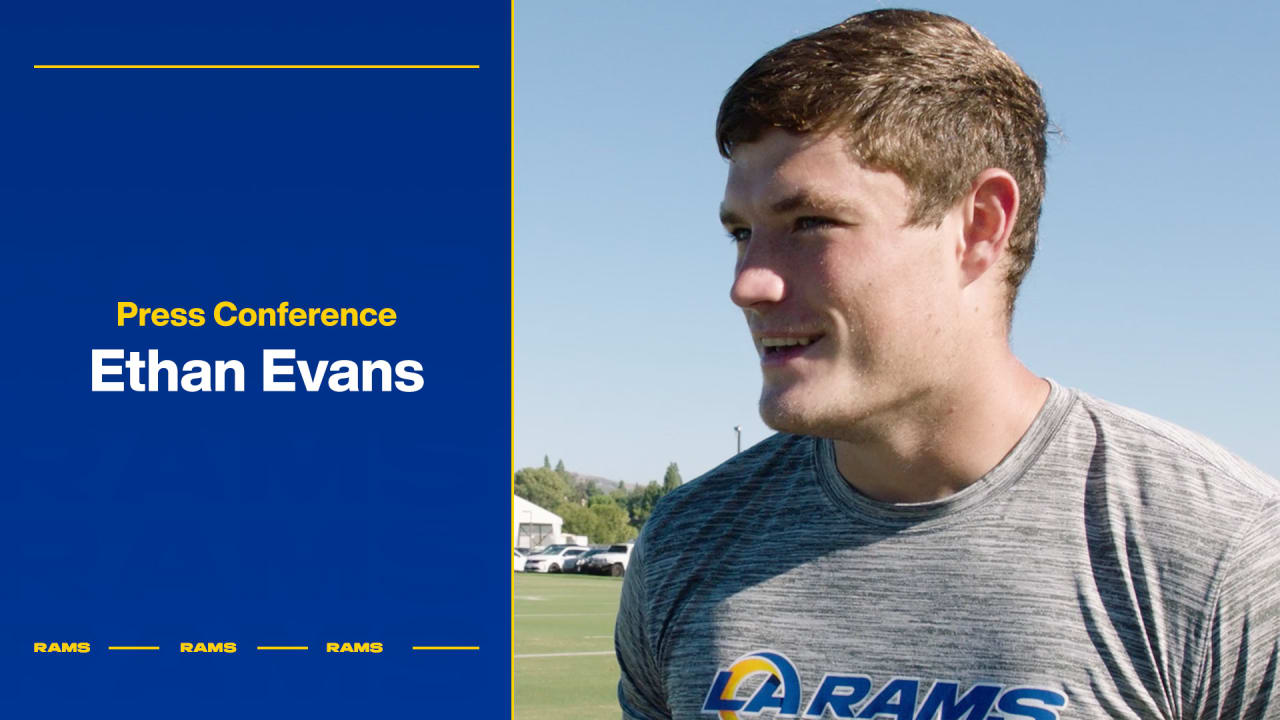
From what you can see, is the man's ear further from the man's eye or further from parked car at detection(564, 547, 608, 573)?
parked car at detection(564, 547, 608, 573)

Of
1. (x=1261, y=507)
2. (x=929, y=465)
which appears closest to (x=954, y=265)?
(x=929, y=465)

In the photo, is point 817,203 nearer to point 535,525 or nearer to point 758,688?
point 758,688

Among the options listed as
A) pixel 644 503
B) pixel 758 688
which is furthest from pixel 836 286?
pixel 644 503

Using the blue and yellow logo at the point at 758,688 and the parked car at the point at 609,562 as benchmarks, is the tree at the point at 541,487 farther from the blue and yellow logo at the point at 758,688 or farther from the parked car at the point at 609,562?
the blue and yellow logo at the point at 758,688

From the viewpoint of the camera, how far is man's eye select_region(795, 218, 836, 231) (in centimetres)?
172

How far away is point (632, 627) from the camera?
2008 mm

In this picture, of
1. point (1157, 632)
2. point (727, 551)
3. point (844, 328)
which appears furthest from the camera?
point (727, 551)

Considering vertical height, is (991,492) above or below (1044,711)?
above

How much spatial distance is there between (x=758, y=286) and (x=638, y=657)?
2.13 feet

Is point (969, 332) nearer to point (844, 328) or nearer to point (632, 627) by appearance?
point (844, 328)

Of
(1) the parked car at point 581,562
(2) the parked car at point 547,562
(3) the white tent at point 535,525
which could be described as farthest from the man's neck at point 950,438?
(3) the white tent at point 535,525

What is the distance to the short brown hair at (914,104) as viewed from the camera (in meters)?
1.73

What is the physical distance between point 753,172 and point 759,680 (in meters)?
0.70

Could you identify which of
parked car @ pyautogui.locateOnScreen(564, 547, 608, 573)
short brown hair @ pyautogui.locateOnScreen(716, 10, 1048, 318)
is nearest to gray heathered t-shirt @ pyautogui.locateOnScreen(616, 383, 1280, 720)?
short brown hair @ pyautogui.locateOnScreen(716, 10, 1048, 318)
